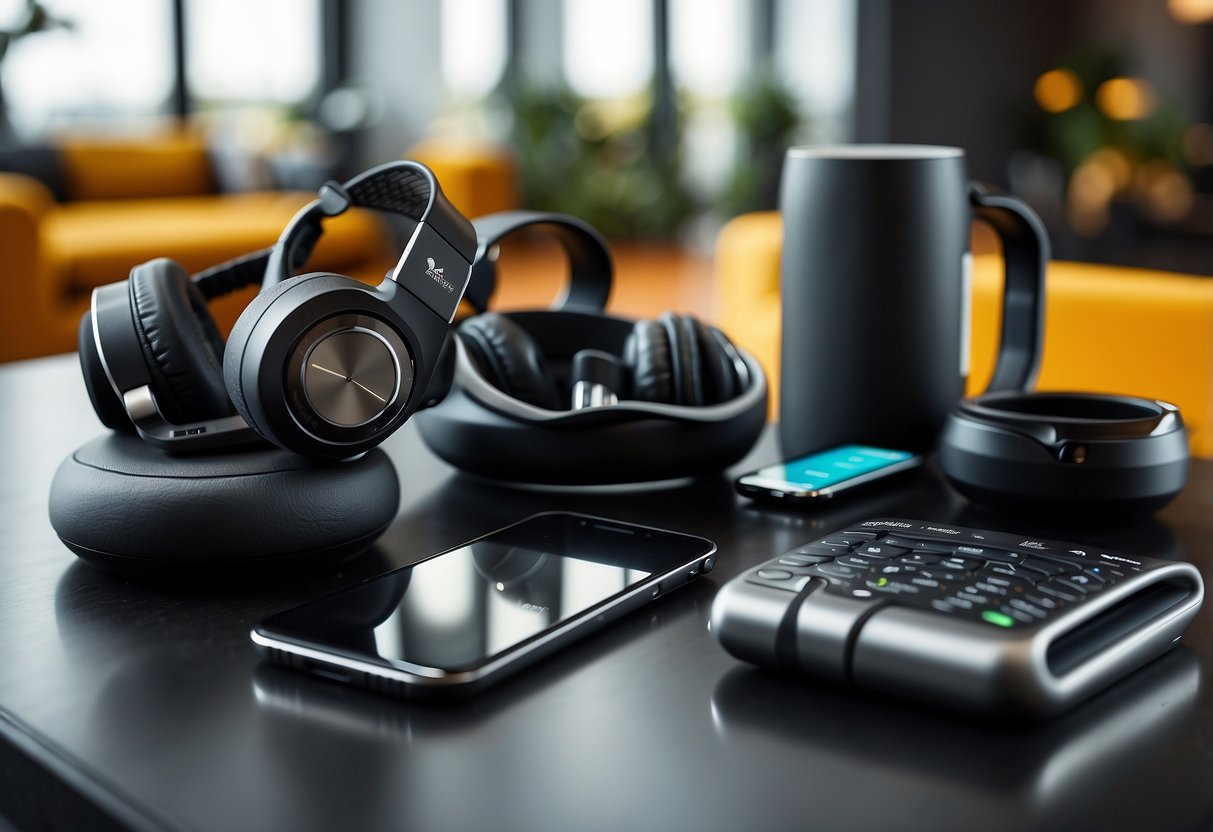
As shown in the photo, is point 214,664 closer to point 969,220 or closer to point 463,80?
point 969,220

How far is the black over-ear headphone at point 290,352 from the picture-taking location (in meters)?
0.51

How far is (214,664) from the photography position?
0.46 meters

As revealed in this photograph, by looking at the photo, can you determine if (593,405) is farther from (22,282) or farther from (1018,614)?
(22,282)

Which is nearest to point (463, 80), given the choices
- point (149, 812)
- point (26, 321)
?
point (26, 321)

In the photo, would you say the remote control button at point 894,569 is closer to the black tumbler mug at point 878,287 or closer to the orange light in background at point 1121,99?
the black tumbler mug at point 878,287

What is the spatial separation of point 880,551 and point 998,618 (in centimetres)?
8

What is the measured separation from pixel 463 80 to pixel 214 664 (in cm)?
690

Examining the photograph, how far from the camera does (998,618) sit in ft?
1.34

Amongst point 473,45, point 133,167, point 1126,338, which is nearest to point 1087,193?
point 473,45

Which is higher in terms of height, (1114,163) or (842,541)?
(1114,163)

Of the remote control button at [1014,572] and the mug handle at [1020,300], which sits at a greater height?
the mug handle at [1020,300]

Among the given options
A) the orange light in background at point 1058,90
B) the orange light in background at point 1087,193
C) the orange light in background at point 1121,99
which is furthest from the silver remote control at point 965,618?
the orange light in background at point 1058,90

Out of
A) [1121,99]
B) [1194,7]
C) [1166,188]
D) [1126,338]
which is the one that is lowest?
[1126,338]

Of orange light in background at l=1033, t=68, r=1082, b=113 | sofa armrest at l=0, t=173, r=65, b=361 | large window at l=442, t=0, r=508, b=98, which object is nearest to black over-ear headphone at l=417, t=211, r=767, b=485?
sofa armrest at l=0, t=173, r=65, b=361
